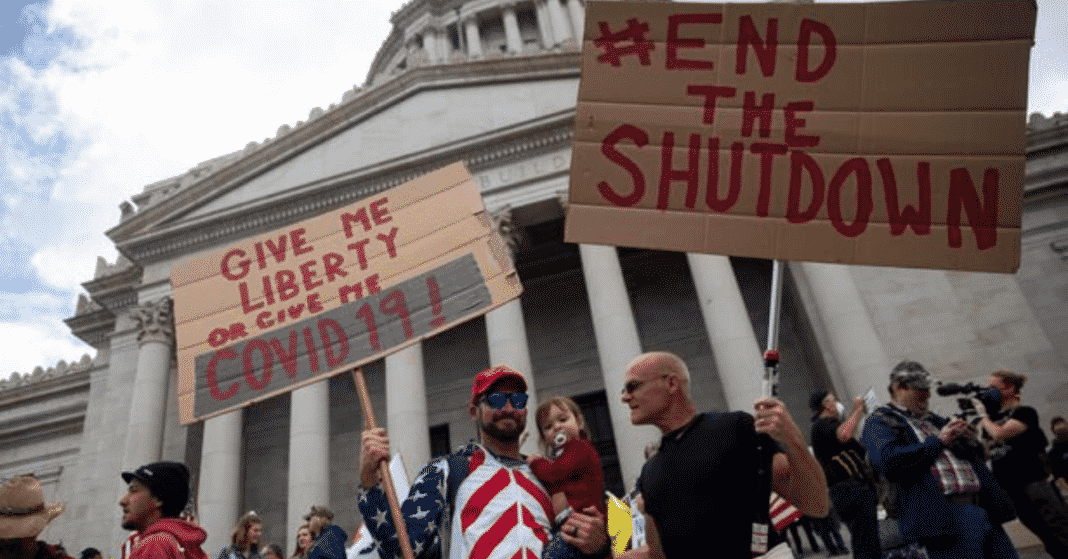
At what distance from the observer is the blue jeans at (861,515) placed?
6137mm

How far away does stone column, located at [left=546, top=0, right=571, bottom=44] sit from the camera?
38500 mm

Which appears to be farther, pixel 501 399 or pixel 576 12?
pixel 576 12

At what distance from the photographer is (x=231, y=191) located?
2000 cm

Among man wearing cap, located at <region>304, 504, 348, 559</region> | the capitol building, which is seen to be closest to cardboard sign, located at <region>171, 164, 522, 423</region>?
man wearing cap, located at <region>304, 504, 348, 559</region>

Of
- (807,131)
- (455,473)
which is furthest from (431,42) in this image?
(455,473)

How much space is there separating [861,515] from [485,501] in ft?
15.4

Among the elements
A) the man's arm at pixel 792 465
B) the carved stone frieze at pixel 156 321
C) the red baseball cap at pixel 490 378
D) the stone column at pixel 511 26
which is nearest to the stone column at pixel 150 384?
the carved stone frieze at pixel 156 321

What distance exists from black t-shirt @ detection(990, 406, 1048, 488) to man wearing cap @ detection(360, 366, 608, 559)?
4.72 m

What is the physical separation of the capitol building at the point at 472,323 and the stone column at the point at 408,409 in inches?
2.1

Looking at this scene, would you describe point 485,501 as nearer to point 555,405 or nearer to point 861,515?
point 555,405

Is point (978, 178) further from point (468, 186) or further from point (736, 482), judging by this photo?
point (468, 186)

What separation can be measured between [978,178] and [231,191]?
2008 cm

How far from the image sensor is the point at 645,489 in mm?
2834

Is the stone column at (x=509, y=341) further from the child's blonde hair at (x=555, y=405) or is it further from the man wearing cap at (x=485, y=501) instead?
the man wearing cap at (x=485, y=501)
